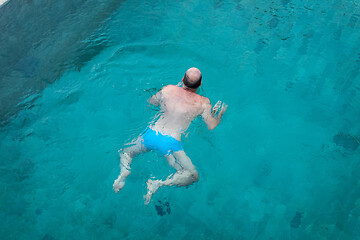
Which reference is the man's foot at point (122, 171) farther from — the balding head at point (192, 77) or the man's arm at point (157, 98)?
the balding head at point (192, 77)

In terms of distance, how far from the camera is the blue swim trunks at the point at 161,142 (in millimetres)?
3508

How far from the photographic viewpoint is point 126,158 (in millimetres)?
3607

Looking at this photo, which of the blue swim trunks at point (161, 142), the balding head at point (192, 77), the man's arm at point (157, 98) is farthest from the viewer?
the man's arm at point (157, 98)

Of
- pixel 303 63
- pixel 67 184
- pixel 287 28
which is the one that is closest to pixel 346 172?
pixel 303 63

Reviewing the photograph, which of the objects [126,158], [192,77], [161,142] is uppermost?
[192,77]

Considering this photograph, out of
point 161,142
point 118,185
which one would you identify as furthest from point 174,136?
point 118,185

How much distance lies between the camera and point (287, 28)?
18.4ft

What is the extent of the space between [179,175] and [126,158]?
0.69m

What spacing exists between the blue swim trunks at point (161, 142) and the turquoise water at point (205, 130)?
330 millimetres

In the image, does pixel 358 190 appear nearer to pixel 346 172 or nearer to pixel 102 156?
pixel 346 172

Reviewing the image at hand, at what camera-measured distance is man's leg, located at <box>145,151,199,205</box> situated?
3.51 metres

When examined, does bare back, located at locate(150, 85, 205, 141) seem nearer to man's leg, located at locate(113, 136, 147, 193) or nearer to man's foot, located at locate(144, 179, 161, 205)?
man's leg, located at locate(113, 136, 147, 193)

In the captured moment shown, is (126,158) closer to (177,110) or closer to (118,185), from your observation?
(118,185)

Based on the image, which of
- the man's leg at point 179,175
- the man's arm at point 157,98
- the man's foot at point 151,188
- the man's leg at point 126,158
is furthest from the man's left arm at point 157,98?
the man's foot at point 151,188
